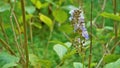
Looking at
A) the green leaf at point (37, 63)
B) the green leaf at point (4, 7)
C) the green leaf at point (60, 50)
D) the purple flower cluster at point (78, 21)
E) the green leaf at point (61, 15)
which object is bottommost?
the green leaf at point (60, 50)

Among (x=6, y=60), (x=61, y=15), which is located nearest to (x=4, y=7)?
(x=6, y=60)

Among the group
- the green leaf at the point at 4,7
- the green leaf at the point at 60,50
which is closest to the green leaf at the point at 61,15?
the green leaf at the point at 60,50

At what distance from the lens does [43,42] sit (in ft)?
8.43

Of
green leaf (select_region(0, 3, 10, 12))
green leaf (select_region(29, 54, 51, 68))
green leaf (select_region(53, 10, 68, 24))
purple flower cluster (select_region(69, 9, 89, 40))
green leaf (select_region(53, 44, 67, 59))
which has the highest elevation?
green leaf (select_region(0, 3, 10, 12))

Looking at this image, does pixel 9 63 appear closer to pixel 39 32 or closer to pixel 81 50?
pixel 81 50

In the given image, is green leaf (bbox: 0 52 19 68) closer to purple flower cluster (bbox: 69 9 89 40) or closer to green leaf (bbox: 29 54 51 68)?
green leaf (bbox: 29 54 51 68)

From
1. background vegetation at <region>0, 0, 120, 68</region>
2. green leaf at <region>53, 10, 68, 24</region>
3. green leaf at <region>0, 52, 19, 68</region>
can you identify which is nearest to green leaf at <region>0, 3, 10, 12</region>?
background vegetation at <region>0, 0, 120, 68</region>

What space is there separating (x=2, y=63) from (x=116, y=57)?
0.99 ft

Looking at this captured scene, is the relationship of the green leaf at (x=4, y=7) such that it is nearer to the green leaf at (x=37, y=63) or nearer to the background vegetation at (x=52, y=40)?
the background vegetation at (x=52, y=40)

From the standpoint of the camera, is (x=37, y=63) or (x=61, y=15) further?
(x=61, y=15)

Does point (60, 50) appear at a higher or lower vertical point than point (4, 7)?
lower

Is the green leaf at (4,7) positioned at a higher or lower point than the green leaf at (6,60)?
higher

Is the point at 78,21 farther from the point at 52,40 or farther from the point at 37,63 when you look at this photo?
the point at 52,40

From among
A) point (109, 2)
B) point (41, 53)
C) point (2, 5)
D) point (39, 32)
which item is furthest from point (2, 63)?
point (109, 2)
